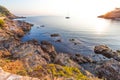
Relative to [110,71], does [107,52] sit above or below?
above

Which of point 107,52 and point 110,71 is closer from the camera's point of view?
point 110,71

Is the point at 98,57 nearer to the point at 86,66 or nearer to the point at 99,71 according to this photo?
the point at 86,66

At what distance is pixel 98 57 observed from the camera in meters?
44.1

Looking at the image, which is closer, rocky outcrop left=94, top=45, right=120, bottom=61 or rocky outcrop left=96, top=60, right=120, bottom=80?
rocky outcrop left=96, top=60, right=120, bottom=80

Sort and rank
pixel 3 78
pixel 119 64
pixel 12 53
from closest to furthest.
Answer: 1. pixel 3 78
2. pixel 119 64
3. pixel 12 53

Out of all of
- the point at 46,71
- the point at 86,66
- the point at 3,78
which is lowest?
the point at 86,66

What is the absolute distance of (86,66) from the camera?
3603cm

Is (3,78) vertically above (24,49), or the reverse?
(3,78)

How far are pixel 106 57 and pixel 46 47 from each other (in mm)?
15836

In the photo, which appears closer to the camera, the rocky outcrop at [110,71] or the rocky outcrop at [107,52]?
the rocky outcrop at [110,71]

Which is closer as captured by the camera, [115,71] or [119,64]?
[115,71]

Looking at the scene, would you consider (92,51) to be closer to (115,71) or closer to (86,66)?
(86,66)

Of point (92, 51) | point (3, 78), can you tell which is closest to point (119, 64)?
point (92, 51)

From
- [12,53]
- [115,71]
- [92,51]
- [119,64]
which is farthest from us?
[92,51]
